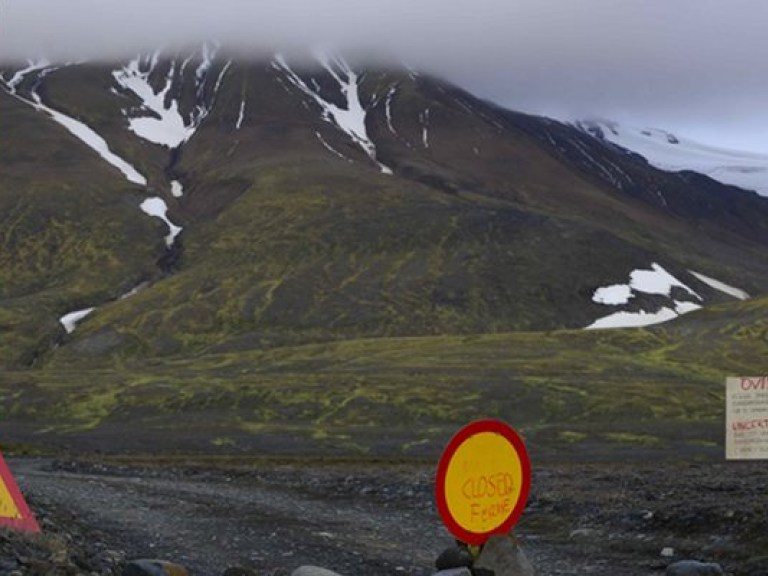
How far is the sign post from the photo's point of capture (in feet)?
45.4

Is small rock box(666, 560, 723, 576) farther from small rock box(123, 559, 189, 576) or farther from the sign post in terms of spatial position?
the sign post

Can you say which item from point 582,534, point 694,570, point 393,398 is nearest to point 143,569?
point 694,570

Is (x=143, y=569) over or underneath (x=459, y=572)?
underneath

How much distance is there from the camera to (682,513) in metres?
23.4


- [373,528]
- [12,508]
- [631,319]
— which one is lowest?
[631,319]

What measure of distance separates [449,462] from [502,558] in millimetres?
1949

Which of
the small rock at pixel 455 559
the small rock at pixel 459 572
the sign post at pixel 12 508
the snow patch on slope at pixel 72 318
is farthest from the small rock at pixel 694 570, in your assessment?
the snow patch on slope at pixel 72 318

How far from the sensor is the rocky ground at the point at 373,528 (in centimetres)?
1892

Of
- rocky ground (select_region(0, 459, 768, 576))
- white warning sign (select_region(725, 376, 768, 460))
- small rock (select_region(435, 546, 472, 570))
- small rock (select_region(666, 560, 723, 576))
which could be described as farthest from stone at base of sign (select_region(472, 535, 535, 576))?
white warning sign (select_region(725, 376, 768, 460))

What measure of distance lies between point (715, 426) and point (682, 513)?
71062 millimetres

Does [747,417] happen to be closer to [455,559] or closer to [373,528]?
[455,559]

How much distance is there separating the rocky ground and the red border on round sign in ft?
19.7

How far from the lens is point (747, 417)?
18406mm

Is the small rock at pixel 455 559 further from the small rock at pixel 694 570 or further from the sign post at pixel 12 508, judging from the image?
the sign post at pixel 12 508
